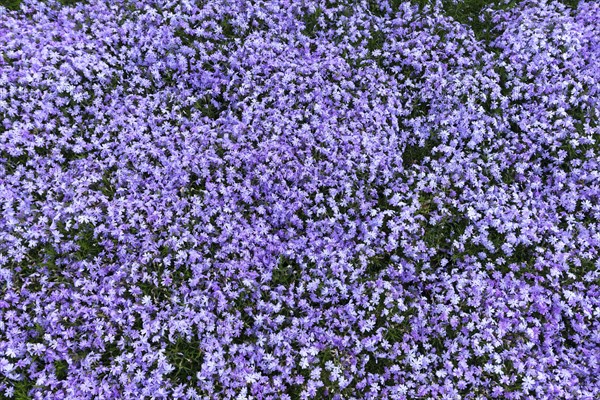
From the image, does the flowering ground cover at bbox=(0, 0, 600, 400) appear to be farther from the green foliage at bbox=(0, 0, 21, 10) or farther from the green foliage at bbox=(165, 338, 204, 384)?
the green foliage at bbox=(0, 0, 21, 10)

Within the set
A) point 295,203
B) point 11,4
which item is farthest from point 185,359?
point 11,4

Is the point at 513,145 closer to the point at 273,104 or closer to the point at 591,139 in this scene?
the point at 591,139

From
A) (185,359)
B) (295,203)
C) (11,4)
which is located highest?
(11,4)

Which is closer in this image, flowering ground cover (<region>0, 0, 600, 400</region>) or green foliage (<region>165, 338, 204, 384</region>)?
green foliage (<region>165, 338, 204, 384</region>)

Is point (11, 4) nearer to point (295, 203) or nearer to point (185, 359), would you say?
point (295, 203)

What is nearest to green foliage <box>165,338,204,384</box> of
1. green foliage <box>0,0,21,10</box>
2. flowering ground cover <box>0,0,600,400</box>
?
flowering ground cover <box>0,0,600,400</box>

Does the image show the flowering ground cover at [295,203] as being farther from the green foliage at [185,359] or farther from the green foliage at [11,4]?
the green foliage at [11,4]

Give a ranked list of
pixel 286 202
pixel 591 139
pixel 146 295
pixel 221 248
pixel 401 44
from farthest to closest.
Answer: pixel 401 44 < pixel 591 139 < pixel 286 202 < pixel 221 248 < pixel 146 295

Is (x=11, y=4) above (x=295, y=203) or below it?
above

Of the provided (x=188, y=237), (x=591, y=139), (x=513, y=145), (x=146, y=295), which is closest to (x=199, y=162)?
(x=188, y=237)
